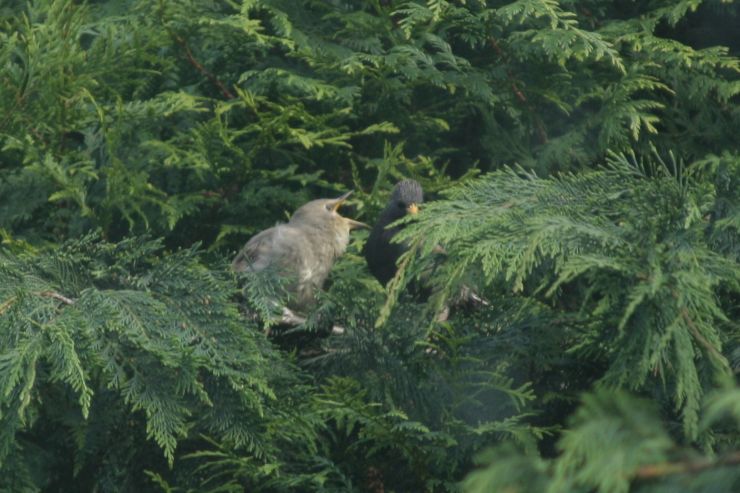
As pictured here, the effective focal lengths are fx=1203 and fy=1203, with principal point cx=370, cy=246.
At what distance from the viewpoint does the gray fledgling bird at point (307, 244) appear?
4543 mm

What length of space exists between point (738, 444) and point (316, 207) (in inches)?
93.0

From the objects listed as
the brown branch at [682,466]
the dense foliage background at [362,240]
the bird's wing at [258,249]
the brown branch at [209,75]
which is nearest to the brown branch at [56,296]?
the dense foliage background at [362,240]

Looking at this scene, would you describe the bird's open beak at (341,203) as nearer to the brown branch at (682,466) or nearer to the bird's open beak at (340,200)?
the bird's open beak at (340,200)

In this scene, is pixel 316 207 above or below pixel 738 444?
below

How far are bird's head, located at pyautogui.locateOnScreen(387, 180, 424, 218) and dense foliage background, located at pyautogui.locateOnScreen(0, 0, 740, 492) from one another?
0.09 m

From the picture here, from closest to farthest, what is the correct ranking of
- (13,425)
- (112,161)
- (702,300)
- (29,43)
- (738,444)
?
(702,300), (738,444), (13,425), (29,43), (112,161)

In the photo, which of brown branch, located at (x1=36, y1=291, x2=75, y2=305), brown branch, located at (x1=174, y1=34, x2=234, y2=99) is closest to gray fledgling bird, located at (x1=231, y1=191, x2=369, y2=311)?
brown branch, located at (x1=174, y1=34, x2=234, y2=99)

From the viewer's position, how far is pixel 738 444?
2.66 m

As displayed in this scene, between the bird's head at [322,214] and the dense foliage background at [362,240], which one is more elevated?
the dense foliage background at [362,240]

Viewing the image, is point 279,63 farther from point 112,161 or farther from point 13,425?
point 13,425

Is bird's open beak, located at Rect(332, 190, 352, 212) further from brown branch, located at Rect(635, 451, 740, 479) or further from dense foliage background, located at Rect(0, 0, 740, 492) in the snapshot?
brown branch, located at Rect(635, 451, 740, 479)

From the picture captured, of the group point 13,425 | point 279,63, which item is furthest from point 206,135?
point 13,425

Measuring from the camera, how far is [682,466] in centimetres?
144

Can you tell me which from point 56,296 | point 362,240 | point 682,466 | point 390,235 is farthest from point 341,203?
point 682,466
